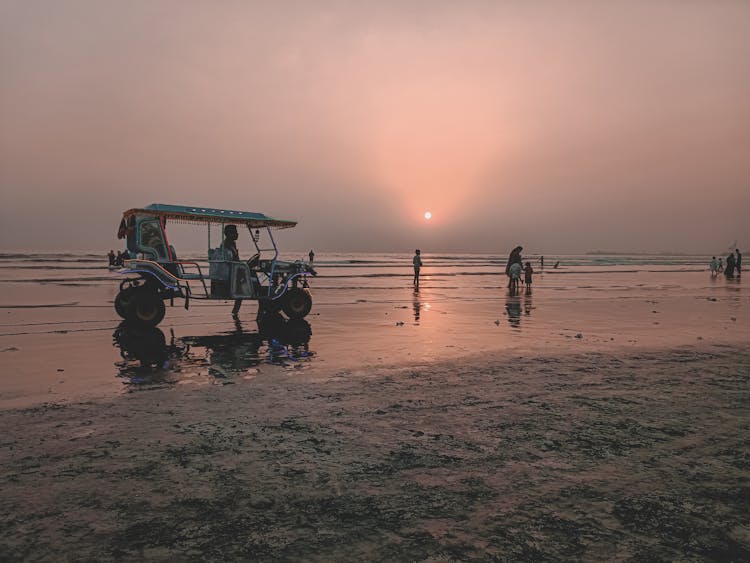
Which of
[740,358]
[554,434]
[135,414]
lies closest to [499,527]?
[554,434]

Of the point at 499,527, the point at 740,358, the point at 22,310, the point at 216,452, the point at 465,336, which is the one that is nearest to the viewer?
the point at 499,527

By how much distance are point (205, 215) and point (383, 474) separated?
11.2m

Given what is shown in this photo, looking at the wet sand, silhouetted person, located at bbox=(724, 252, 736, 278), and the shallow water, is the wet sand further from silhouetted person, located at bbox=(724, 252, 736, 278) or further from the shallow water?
silhouetted person, located at bbox=(724, 252, 736, 278)

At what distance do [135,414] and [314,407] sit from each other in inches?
75.0

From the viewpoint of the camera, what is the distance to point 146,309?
500 inches

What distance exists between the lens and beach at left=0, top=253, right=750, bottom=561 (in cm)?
295

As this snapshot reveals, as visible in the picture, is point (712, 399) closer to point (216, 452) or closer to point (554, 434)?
point (554, 434)

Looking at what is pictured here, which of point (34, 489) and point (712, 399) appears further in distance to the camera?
point (712, 399)

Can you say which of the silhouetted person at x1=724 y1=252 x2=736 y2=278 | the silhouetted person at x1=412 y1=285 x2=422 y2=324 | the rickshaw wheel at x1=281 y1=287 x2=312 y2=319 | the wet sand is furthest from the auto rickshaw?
the silhouetted person at x1=724 y1=252 x2=736 y2=278

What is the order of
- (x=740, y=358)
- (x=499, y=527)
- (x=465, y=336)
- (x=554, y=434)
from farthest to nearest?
(x=465, y=336) → (x=740, y=358) → (x=554, y=434) → (x=499, y=527)

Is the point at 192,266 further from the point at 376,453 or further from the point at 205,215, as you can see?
the point at 376,453

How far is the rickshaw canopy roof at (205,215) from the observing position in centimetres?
1308

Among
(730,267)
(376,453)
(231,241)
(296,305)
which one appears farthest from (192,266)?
(730,267)

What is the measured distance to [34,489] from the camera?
3.57m
